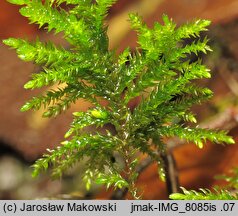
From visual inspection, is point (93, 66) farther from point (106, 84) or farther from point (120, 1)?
point (120, 1)

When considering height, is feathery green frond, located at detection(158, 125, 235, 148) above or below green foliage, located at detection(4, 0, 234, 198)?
below

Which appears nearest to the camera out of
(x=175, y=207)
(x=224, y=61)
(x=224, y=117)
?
(x=175, y=207)

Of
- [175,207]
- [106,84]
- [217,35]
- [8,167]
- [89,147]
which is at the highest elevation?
[217,35]

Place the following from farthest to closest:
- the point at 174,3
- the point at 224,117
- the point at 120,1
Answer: the point at 120,1
the point at 174,3
the point at 224,117

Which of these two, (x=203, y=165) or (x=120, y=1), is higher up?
(x=120, y=1)

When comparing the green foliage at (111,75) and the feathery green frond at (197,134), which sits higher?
the green foliage at (111,75)

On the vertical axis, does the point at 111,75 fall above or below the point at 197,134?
above

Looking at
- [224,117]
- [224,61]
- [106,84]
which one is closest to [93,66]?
[106,84]

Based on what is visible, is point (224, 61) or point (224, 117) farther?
point (224, 61)
